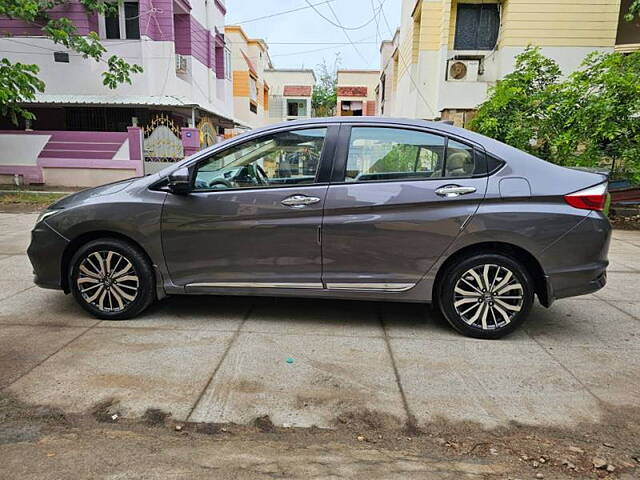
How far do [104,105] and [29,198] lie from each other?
455 cm

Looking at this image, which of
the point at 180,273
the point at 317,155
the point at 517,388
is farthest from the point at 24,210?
the point at 517,388

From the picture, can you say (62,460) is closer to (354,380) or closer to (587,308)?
(354,380)

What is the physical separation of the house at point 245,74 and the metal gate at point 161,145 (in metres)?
12.8

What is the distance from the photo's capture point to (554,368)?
11.1 feet

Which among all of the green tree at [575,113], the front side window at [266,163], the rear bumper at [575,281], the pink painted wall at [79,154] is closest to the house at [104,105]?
the pink painted wall at [79,154]

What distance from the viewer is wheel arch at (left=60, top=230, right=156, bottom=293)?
4020mm

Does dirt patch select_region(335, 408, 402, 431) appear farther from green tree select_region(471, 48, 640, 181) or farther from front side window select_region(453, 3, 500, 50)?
front side window select_region(453, 3, 500, 50)

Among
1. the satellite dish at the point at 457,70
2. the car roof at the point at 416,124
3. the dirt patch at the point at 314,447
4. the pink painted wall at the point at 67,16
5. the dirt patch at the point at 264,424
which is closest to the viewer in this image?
the dirt patch at the point at 314,447

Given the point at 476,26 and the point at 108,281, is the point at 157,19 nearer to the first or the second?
the point at 476,26

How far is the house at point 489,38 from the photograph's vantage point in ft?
43.4

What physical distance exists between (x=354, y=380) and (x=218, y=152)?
2.17 metres

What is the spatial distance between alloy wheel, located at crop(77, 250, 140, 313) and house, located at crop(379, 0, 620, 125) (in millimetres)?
10640

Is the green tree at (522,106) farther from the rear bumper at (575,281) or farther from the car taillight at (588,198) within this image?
the rear bumper at (575,281)

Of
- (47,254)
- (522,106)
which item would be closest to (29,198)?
(47,254)
